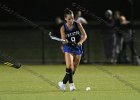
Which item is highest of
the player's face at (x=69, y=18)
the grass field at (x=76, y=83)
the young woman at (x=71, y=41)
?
the player's face at (x=69, y=18)

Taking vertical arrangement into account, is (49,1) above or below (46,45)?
above

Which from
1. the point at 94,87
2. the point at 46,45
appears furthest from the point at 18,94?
the point at 46,45

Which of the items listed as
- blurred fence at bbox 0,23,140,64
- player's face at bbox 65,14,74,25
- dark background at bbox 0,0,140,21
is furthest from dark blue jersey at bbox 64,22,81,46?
dark background at bbox 0,0,140,21

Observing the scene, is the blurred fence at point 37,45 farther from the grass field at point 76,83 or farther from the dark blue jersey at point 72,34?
the dark blue jersey at point 72,34

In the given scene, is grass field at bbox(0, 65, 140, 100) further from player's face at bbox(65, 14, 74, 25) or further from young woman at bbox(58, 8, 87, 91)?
player's face at bbox(65, 14, 74, 25)

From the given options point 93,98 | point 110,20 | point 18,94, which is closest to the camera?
point 93,98

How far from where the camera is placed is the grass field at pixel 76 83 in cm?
1490

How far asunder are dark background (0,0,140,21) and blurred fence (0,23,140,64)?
1.06 metres

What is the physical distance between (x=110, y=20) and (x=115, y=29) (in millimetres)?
448

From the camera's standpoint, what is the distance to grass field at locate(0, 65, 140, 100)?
48.9 ft

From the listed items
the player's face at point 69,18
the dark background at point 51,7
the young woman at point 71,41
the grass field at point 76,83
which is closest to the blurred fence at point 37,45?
the dark background at point 51,7

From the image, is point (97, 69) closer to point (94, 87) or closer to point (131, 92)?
Result: point (94, 87)

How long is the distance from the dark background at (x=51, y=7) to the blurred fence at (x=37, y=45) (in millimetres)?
1064

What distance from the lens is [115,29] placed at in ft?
85.6
